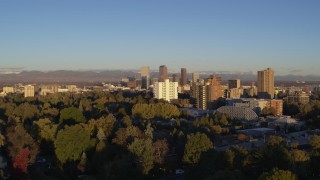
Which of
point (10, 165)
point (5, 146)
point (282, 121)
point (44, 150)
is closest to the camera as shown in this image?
point (10, 165)

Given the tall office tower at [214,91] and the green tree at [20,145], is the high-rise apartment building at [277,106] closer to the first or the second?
the tall office tower at [214,91]

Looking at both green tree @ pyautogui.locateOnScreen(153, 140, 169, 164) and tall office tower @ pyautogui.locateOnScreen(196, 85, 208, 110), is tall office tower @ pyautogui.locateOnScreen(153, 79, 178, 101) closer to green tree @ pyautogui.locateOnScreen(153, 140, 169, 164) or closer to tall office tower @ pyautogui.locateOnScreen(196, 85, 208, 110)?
tall office tower @ pyautogui.locateOnScreen(196, 85, 208, 110)

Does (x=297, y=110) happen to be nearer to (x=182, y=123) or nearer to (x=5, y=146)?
(x=182, y=123)

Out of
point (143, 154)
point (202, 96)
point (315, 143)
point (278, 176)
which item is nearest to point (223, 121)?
point (315, 143)

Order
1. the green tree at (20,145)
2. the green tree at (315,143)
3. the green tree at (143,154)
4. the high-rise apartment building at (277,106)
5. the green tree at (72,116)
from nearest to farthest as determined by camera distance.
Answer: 1. the green tree at (143,154)
2. the green tree at (20,145)
3. the green tree at (315,143)
4. the green tree at (72,116)
5. the high-rise apartment building at (277,106)

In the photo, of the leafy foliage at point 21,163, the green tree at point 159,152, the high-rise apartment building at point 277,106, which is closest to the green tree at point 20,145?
the leafy foliage at point 21,163

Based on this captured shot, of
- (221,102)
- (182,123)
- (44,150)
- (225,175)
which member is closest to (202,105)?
(221,102)

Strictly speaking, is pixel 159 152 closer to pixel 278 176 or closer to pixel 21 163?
pixel 21 163
